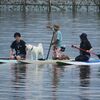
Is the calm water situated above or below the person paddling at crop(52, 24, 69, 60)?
below

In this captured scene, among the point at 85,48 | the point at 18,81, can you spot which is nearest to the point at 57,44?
the point at 85,48

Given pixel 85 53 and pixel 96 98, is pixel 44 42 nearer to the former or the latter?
pixel 85 53

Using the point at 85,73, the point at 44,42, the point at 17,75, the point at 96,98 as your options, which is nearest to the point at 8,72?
the point at 17,75

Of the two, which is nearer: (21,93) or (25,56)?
(21,93)

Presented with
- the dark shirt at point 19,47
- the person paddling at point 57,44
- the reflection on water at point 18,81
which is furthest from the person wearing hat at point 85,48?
the reflection on water at point 18,81

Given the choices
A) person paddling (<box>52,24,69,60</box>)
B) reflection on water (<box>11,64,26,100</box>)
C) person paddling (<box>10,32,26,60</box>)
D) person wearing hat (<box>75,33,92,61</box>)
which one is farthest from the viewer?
person paddling (<box>52,24,69,60</box>)

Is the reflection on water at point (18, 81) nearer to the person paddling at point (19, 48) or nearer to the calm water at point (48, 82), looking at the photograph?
the calm water at point (48, 82)

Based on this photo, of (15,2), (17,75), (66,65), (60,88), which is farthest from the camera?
(15,2)

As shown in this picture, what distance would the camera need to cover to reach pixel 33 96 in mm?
15500

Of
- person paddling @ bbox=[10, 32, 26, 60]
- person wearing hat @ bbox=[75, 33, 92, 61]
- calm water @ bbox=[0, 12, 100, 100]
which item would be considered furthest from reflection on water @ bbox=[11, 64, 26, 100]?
person wearing hat @ bbox=[75, 33, 92, 61]

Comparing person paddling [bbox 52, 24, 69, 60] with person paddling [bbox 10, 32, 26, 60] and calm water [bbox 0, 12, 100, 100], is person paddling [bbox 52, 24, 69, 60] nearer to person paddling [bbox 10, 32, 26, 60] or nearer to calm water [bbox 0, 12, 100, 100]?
person paddling [bbox 10, 32, 26, 60]

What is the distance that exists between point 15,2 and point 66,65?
74373 mm

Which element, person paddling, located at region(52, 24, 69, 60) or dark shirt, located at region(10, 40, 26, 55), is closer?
dark shirt, located at region(10, 40, 26, 55)

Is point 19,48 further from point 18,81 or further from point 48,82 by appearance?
point 48,82
